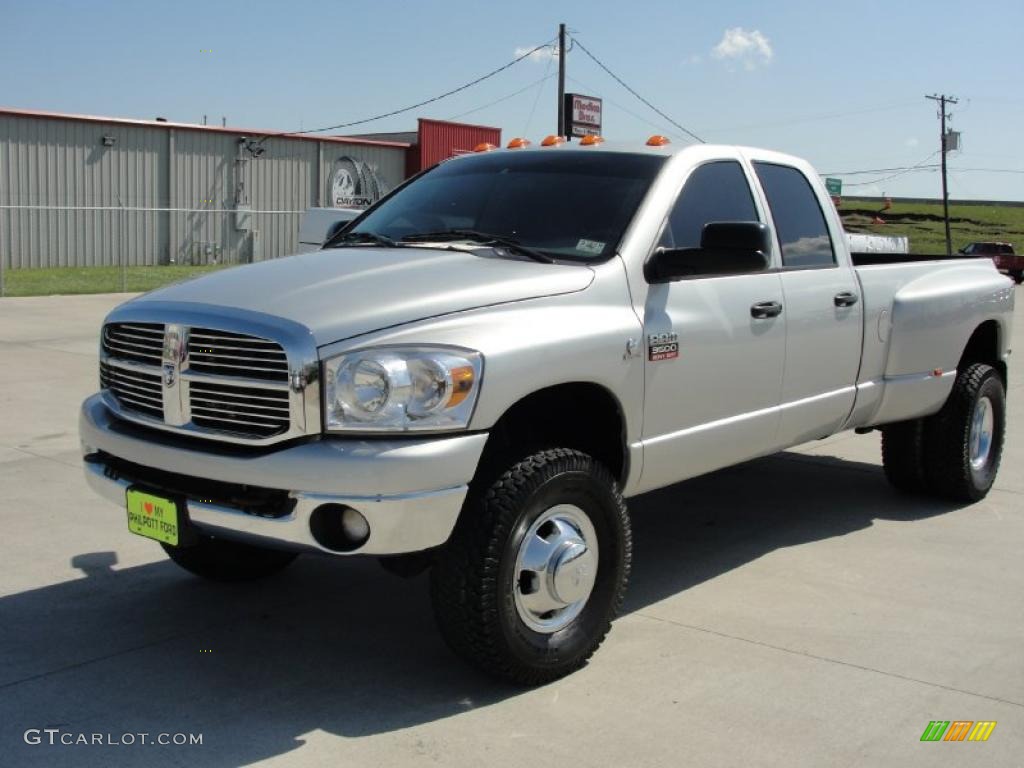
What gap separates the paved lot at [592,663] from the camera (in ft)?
11.8

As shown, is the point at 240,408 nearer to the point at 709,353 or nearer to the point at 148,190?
the point at 709,353

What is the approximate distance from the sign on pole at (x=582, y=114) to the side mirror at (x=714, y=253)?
103ft

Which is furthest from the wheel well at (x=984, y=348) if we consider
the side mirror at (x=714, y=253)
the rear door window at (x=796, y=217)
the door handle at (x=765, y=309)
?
the side mirror at (x=714, y=253)

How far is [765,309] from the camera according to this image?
197 inches

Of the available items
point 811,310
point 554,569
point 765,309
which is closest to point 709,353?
point 765,309

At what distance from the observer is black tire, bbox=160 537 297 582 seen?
195 inches

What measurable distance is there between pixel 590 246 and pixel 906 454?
124 inches

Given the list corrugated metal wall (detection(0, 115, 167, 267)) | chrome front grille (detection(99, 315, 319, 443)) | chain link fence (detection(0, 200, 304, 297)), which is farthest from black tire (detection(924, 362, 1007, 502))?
corrugated metal wall (detection(0, 115, 167, 267))

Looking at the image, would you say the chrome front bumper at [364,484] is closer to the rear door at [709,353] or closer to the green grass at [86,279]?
the rear door at [709,353]

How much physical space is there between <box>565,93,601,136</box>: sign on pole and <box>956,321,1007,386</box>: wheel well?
2889cm

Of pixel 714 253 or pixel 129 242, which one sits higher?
pixel 129 242

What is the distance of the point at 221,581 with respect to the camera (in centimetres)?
512

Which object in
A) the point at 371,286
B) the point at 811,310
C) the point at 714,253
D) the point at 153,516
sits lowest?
the point at 153,516

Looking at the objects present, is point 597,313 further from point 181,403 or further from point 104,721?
point 104,721
